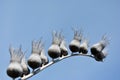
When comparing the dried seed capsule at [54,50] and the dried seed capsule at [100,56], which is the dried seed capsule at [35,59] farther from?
the dried seed capsule at [100,56]

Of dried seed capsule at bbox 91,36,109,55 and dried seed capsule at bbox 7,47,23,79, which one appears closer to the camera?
dried seed capsule at bbox 7,47,23,79

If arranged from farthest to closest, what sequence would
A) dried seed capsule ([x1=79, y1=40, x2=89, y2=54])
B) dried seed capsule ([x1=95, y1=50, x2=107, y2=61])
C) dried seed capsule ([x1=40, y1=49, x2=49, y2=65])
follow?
dried seed capsule ([x1=95, y1=50, x2=107, y2=61]), dried seed capsule ([x1=79, y1=40, x2=89, y2=54]), dried seed capsule ([x1=40, y1=49, x2=49, y2=65])

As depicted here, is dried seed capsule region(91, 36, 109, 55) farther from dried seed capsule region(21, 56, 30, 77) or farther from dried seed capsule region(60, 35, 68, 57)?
dried seed capsule region(21, 56, 30, 77)

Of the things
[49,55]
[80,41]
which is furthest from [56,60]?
[80,41]

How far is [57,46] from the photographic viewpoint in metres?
15.0

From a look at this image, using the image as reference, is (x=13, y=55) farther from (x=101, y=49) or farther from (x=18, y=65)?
(x=101, y=49)

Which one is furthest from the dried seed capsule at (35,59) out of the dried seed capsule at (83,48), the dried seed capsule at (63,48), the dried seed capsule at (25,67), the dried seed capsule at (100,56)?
the dried seed capsule at (100,56)

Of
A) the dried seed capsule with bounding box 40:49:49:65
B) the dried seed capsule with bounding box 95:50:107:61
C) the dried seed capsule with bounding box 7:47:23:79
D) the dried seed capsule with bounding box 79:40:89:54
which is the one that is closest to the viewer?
the dried seed capsule with bounding box 7:47:23:79

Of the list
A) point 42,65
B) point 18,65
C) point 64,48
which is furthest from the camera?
point 64,48

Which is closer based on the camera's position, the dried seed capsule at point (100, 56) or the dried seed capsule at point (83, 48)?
the dried seed capsule at point (83, 48)

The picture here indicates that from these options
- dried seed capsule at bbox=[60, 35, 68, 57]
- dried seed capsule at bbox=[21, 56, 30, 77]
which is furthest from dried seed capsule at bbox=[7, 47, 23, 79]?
dried seed capsule at bbox=[60, 35, 68, 57]

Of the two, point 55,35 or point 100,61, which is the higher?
point 55,35

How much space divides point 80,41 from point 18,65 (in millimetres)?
3055

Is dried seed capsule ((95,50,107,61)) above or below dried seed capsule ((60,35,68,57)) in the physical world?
below
